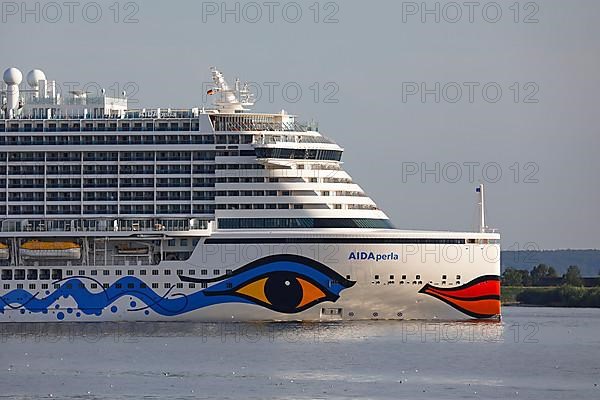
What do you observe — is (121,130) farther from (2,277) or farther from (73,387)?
(73,387)

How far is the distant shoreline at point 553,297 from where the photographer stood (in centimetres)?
11156

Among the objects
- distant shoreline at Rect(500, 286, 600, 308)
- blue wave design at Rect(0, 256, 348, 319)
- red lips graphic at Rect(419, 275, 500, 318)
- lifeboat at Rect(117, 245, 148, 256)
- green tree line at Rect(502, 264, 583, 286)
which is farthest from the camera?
green tree line at Rect(502, 264, 583, 286)

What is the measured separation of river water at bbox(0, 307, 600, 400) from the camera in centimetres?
5141

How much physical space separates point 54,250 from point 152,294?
14.4 ft

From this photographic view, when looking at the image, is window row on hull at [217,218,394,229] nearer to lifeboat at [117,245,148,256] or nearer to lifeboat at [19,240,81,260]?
lifeboat at [117,245,148,256]

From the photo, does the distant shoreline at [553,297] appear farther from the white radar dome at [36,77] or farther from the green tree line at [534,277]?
the white radar dome at [36,77]

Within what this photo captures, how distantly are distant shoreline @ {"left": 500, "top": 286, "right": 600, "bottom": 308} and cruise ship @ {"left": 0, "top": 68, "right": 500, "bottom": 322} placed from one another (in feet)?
123

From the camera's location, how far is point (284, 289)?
237 feet

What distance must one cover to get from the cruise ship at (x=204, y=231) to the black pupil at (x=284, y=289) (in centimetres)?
4

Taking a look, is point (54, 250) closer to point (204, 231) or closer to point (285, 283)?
point (204, 231)

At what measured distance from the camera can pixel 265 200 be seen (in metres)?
73.3

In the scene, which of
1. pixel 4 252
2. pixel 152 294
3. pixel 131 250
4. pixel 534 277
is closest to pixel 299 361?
pixel 152 294

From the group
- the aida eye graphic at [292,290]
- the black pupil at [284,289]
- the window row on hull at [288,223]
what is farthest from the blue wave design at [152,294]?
the window row on hull at [288,223]

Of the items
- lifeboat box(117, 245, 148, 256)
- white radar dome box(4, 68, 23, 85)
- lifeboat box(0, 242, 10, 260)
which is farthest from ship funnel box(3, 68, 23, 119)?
lifeboat box(117, 245, 148, 256)
